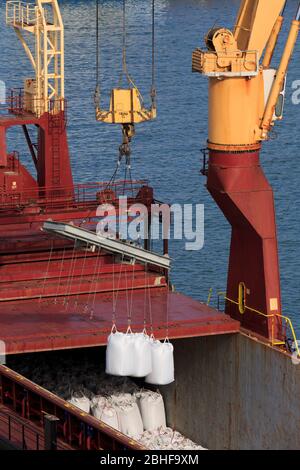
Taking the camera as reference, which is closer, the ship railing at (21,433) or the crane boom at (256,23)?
the ship railing at (21,433)

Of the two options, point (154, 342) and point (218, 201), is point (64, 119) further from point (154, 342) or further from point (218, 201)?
point (154, 342)

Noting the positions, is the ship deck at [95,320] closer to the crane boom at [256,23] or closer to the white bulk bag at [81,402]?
the white bulk bag at [81,402]

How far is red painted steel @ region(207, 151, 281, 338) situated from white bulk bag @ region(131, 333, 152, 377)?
19.8 ft

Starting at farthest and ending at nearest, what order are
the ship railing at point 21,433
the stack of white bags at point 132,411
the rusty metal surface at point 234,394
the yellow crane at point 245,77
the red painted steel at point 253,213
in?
the stack of white bags at point 132,411, the red painted steel at point 253,213, the yellow crane at point 245,77, the rusty metal surface at point 234,394, the ship railing at point 21,433

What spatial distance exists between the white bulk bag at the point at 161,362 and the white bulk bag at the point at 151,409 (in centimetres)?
662

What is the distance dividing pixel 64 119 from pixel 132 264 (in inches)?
374

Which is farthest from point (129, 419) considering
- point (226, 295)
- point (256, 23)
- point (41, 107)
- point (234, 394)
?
point (256, 23)

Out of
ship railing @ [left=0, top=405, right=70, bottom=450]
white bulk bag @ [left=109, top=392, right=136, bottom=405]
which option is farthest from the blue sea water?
ship railing @ [left=0, top=405, right=70, bottom=450]

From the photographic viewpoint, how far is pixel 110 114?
174ft

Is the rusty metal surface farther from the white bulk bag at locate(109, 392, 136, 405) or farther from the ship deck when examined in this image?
the white bulk bag at locate(109, 392, 136, 405)

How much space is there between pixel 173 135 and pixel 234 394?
55.4 m

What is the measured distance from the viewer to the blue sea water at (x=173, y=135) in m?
78.3

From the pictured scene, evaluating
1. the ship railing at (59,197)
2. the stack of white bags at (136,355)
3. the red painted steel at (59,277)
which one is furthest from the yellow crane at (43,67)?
the stack of white bags at (136,355)

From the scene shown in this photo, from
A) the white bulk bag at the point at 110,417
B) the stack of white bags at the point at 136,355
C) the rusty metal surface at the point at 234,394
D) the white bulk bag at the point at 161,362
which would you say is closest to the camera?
the stack of white bags at the point at 136,355
